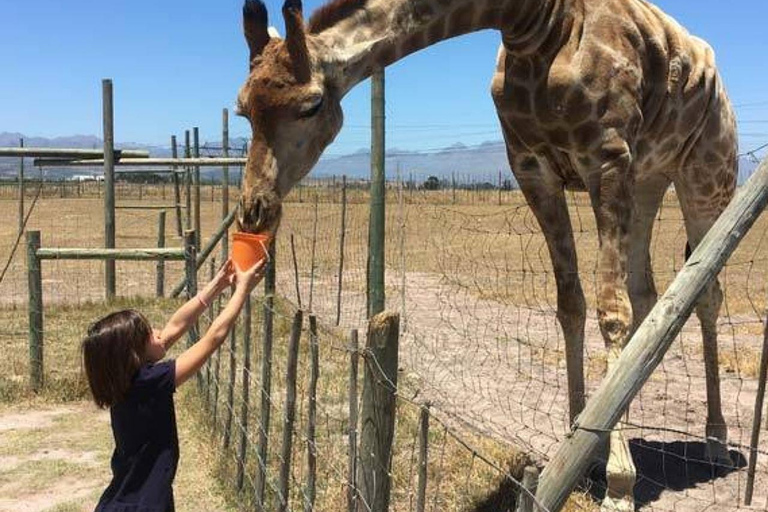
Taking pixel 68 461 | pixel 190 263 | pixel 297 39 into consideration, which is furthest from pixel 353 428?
pixel 190 263

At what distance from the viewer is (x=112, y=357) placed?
8.54 feet

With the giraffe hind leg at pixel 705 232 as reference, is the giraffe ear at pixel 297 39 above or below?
above

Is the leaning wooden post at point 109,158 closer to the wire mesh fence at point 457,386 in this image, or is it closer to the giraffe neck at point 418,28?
the wire mesh fence at point 457,386

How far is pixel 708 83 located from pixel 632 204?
4.02 ft

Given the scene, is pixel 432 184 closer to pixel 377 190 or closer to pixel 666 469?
pixel 377 190

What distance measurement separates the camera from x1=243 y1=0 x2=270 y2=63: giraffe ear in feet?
10.0

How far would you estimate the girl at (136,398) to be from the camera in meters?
2.61

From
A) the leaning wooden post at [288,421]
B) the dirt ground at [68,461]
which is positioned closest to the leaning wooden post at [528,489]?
the leaning wooden post at [288,421]

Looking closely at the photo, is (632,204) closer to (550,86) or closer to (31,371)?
(550,86)

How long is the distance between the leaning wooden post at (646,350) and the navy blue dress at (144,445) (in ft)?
4.71

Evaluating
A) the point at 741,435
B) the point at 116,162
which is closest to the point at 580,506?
the point at 741,435

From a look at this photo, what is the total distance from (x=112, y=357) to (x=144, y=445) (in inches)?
14.1

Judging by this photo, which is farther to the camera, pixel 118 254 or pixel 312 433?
pixel 118 254

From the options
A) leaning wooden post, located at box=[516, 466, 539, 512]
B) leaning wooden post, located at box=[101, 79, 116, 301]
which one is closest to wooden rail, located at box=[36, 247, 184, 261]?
leaning wooden post, located at box=[101, 79, 116, 301]
